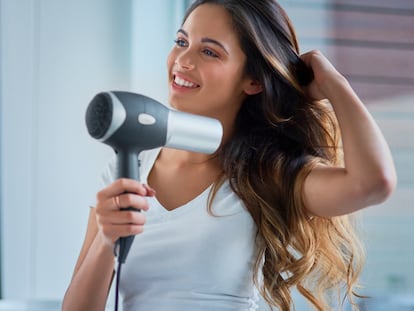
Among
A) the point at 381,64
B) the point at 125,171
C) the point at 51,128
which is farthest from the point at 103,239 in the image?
the point at 381,64

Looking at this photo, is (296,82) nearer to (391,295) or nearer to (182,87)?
(182,87)

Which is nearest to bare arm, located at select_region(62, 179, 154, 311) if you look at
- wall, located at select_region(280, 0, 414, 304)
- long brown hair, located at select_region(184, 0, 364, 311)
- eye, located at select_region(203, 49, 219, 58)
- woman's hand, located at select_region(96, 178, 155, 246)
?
woman's hand, located at select_region(96, 178, 155, 246)

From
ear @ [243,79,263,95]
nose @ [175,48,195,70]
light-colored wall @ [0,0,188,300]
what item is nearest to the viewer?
nose @ [175,48,195,70]

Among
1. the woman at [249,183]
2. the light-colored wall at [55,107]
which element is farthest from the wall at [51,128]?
the woman at [249,183]

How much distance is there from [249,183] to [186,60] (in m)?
0.27

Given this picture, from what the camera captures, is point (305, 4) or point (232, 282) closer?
point (232, 282)

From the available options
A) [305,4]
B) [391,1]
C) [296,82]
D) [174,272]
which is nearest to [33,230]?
[174,272]

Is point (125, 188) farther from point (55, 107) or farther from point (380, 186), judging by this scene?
point (55, 107)

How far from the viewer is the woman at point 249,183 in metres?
1.20

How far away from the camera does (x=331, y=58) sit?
165cm

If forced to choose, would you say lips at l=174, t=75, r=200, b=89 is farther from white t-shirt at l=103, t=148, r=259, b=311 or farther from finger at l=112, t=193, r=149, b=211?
finger at l=112, t=193, r=149, b=211

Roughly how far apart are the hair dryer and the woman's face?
0.69ft

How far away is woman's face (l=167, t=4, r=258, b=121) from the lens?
48.6 inches

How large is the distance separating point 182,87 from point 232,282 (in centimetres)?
38
